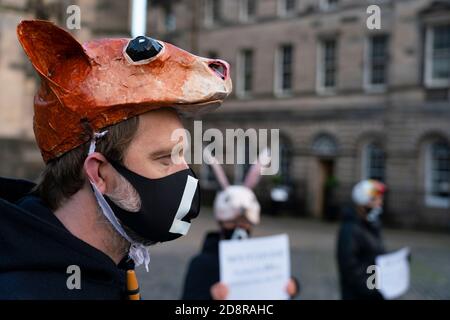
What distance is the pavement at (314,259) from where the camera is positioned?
9242 millimetres

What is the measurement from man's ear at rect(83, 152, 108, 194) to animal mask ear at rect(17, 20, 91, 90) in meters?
0.22

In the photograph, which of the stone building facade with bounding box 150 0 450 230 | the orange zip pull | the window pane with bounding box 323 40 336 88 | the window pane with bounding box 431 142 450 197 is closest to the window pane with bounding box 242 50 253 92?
the stone building facade with bounding box 150 0 450 230

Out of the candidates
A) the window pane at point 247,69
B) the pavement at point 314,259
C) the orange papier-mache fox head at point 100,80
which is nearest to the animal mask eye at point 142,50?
the orange papier-mache fox head at point 100,80

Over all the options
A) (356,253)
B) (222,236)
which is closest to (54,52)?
(222,236)

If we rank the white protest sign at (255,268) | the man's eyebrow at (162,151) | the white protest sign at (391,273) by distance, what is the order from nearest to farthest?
1. the man's eyebrow at (162,151)
2. the white protest sign at (255,268)
3. the white protest sign at (391,273)

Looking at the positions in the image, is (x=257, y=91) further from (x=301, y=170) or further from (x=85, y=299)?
(x=85, y=299)

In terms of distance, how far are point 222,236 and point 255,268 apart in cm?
36

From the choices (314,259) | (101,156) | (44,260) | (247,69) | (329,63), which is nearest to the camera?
(44,260)

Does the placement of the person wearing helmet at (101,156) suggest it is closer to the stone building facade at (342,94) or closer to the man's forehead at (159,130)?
the man's forehead at (159,130)

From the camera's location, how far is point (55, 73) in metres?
1.68

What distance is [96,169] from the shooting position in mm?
1688

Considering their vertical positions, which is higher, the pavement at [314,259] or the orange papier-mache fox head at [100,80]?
the orange papier-mache fox head at [100,80]

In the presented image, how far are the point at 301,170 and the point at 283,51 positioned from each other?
575 cm

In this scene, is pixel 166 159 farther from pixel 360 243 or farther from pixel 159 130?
pixel 360 243
